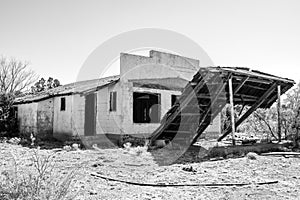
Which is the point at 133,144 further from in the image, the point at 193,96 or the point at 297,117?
the point at 297,117

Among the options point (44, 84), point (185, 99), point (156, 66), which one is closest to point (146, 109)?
point (156, 66)

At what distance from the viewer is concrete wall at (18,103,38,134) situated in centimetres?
1812

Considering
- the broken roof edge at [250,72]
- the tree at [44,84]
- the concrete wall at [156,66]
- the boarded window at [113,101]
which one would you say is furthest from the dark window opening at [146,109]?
the tree at [44,84]

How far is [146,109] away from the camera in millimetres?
20391

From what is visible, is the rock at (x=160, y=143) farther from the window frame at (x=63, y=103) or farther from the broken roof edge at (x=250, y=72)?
the window frame at (x=63, y=103)

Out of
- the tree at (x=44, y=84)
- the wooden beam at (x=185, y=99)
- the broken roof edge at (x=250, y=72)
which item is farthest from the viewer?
the tree at (x=44, y=84)

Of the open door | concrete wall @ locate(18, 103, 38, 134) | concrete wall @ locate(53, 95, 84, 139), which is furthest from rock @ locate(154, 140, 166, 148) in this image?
concrete wall @ locate(18, 103, 38, 134)

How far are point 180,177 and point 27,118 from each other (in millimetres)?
15067

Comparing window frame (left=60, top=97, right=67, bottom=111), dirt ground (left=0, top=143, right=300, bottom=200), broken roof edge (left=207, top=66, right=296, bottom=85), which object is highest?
broken roof edge (left=207, top=66, right=296, bottom=85)

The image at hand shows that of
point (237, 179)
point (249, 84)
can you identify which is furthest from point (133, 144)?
point (237, 179)

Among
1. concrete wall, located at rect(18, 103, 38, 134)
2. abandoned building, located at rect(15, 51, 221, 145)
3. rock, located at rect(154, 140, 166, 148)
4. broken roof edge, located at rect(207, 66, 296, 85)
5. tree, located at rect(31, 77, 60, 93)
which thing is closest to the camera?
broken roof edge, located at rect(207, 66, 296, 85)

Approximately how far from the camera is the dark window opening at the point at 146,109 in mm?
18616

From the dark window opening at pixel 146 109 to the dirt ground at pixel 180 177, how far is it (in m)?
8.30

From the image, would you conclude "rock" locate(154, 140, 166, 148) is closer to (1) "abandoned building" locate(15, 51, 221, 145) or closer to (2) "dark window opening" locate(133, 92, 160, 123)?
(1) "abandoned building" locate(15, 51, 221, 145)
